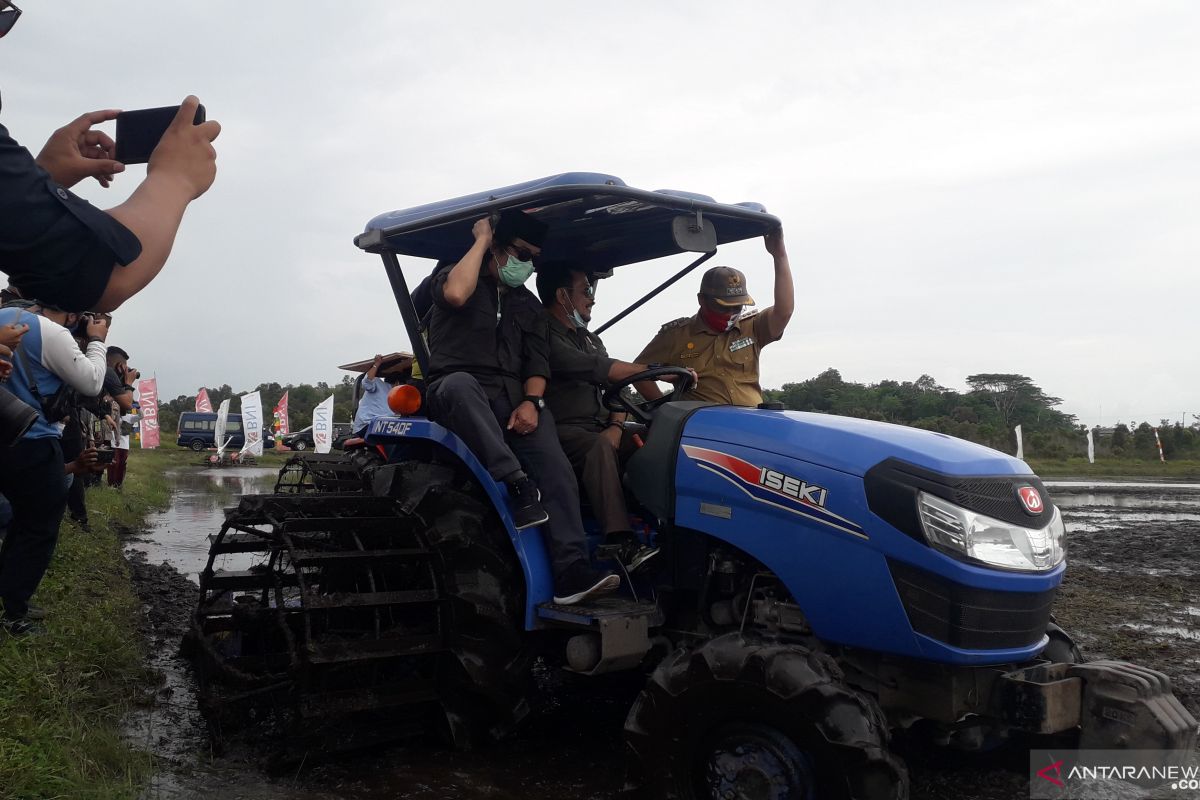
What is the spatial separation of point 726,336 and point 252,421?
82.2 feet

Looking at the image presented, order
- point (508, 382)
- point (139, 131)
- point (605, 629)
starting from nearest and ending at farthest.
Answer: point (139, 131) → point (605, 629) → point (508, 382)

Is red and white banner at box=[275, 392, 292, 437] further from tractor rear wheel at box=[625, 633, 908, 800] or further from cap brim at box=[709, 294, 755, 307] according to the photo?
tractor rear wheel at box=[625, 633, 908, 800]

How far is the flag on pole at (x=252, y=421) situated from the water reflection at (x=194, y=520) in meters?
3.87

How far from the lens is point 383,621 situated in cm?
387

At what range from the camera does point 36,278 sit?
4.45ft

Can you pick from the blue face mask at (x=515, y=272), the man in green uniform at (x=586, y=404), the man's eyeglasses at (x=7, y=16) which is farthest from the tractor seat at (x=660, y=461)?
the man's eyeglasses at (x=7, y=16)

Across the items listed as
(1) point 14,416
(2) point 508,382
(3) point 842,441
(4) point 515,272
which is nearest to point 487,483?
(2) point 508,382

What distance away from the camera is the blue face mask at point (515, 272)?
4051mm

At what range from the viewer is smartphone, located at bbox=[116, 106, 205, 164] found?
167 cm

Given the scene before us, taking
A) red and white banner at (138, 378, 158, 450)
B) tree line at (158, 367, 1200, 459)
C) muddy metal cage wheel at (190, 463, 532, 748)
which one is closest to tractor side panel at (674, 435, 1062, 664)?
muddy metal cage wheel at (190, 463, 532, 748)

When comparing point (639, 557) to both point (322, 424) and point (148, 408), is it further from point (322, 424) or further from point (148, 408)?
point (148, 408)

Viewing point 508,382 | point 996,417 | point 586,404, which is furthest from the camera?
point 996,417

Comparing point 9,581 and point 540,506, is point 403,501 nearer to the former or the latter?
point 540,506

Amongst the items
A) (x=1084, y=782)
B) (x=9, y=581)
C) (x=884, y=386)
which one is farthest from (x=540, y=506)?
(x=884, y=386)
